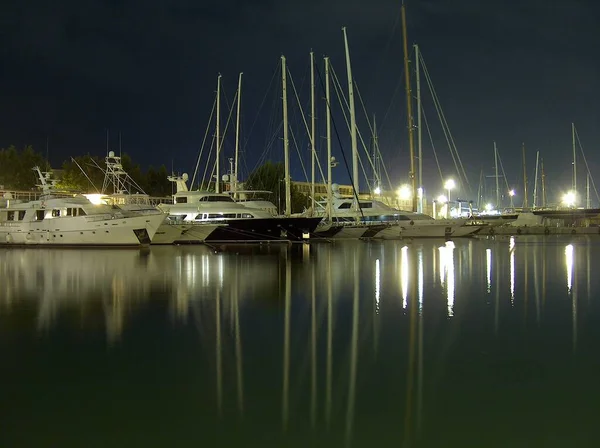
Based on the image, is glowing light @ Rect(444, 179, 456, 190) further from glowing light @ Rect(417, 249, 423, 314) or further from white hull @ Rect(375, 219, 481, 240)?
glowing light @ Rect(417, 249, 423, 314)

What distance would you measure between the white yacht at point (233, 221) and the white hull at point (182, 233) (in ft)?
0.26

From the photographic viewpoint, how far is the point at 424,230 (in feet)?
156

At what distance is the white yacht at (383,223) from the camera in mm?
45875

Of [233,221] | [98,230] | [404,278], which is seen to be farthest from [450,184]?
[404,278]

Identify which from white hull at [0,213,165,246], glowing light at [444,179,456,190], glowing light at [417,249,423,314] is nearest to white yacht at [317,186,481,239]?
white hull at [0,213,165,246]

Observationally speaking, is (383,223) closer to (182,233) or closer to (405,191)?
(182,233)

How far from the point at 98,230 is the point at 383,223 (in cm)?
2073

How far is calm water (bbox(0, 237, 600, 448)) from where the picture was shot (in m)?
5.66

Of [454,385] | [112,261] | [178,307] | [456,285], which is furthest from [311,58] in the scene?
[454,385]

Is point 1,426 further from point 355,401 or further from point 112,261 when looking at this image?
point 112,261

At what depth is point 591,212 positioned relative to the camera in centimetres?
9062

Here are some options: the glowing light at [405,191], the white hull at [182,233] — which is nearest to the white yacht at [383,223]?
the white hull at [182,233]

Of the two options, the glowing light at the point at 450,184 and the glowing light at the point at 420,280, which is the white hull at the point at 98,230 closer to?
the glowing light at the point at 420,280

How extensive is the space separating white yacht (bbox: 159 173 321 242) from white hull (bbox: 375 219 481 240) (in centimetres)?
702
